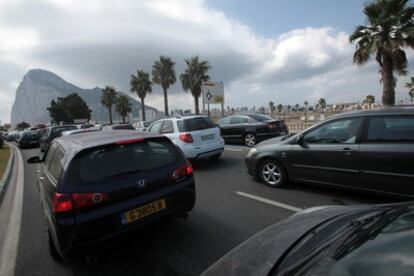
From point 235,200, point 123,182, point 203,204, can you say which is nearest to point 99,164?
point 123,182

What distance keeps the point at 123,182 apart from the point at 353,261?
226cm

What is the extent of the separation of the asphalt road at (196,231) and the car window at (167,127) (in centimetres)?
268

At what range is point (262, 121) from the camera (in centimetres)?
1103

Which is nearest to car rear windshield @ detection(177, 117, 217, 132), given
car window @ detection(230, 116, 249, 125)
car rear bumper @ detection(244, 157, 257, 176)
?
car rear bumper @ detection(244, 157, 257, 176)

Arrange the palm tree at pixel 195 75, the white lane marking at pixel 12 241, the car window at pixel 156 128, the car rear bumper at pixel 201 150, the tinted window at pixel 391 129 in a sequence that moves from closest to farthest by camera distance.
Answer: the white lane marking at pixel 12 241 < the tinted window at pixel 391 129 < the car rear bumper at pixel 201 150 < the car window at pixel 156 128 < the palm tree at pixel 195 75

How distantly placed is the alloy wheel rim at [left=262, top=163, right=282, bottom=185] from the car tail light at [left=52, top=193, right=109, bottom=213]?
148 inches

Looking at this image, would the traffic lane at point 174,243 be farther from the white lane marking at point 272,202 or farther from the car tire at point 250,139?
the car tire at point 250,139

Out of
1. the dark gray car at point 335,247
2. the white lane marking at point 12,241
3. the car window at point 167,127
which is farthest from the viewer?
the car window at point 167,127

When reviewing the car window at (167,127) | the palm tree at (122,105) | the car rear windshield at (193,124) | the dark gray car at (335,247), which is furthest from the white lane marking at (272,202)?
the palm tree at (122,105)

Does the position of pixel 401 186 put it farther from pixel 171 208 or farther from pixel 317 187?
pixel 171 208

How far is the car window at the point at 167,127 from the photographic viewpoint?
25.4ft

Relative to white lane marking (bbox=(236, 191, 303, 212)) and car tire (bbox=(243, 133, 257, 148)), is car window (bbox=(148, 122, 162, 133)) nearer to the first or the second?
white lane marking (bbox=(236, 191, 303, 212))

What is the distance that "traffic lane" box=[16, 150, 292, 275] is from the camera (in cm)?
A: 274

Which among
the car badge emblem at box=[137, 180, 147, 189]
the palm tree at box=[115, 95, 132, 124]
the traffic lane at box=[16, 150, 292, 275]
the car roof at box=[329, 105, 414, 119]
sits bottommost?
the traffic lane at box=[16, 150, 292, 275]
